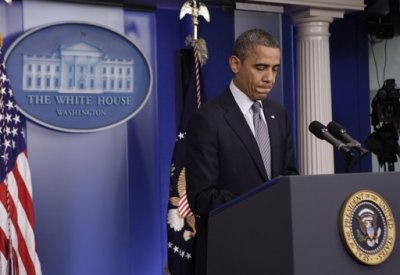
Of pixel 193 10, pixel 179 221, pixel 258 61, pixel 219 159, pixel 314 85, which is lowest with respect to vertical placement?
Result: pixel 179 221

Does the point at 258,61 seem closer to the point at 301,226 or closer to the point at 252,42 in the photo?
the point at 252,42

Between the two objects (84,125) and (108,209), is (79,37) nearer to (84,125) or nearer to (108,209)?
(84,125)

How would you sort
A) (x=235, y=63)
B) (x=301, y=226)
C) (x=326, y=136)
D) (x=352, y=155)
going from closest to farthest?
1. (x=301, y=226)
2. (x=352, y=155)
3. (x=326, y=136)
4. (x=235, y=63)

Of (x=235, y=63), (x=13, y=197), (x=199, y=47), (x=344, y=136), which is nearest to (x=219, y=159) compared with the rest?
(x=235, y=63)

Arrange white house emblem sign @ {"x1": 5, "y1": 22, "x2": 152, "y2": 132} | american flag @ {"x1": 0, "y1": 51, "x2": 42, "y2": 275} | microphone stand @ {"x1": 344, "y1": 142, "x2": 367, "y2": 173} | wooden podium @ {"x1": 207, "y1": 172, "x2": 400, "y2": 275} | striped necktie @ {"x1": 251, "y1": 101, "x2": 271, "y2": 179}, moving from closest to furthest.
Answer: wooden podium @ {"x1": 207, "y1": 172, "x2": 400, "y2": 275}, microphone stand @ {"x1": 344, "y1": 142, "x2": 367, "y2": 173}, striped necktie @ {"x1": 251, "y1": 101, "x2": 271, "y2": 179}, american flag @ {"x1": 0, "y1": 51, "x2": 42, "y2": 275}, white house emblem sign @ {"x1": 5, "y1": 22, "x2": 152, "y2": 132}

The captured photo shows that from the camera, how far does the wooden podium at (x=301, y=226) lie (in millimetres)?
1407

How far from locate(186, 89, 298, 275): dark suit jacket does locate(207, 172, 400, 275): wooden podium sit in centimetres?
43

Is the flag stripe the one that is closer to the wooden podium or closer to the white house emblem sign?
the white house emblem sign

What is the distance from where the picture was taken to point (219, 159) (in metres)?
2.10

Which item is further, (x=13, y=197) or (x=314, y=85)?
(x=314, y=85)

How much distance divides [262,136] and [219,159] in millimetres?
182

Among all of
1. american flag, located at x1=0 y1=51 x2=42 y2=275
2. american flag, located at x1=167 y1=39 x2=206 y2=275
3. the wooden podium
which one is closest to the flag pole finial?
american flag, located at x1=167 y1=39 x2=206 y2=275

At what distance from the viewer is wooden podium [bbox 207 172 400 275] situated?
1.41m

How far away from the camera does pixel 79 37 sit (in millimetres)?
4215
